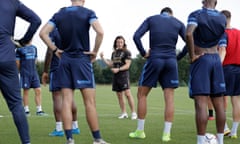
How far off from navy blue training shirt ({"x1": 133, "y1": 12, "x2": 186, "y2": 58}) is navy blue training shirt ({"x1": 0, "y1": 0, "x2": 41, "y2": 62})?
2.46 m

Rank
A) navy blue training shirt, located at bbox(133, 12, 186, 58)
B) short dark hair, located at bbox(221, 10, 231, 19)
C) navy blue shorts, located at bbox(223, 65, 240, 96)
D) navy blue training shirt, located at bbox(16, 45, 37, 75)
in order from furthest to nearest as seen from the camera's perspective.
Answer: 1. navy blue training shirt, located at bbox(16, 45, 37, 75)
2. navy blue shorts, located at bbox(223, 65, 240, 96)
3. short dark hair, located at bbox(221, 10, 231, 19)
4. navy blue training shirt, located at bbox(133, 12, 186, 58)

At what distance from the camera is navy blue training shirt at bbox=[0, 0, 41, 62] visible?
644cm

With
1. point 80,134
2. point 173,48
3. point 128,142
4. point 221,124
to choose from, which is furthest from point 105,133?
point 221,124

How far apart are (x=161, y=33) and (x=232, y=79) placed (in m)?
1.62

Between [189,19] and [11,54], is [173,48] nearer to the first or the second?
[189,19]

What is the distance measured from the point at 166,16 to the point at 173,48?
0.58 m

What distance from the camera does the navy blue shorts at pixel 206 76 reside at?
23.3 ft

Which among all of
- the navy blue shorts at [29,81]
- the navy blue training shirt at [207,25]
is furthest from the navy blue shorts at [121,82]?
the navy blue training shirt at [207,25]

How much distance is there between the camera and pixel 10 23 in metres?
6.54

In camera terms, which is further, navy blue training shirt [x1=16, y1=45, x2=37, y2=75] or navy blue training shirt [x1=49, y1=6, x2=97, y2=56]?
navy blue training shirt [x1=16, y1=45, x2=37, y2=75]

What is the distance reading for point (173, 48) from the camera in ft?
28.8

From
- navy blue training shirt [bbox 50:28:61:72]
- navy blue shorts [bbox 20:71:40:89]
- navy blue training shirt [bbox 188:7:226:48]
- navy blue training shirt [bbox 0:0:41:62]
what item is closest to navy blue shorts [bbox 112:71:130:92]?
navy blue shorts [bbox 20:71:40:89]

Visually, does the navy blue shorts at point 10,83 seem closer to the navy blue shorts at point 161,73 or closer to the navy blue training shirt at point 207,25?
the navy blue training shirt at point 207,25

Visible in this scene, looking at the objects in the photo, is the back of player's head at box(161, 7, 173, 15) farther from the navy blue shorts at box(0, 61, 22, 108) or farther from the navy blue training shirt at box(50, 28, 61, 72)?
the navy blue shorts at box(0, 61, 22, 108)
